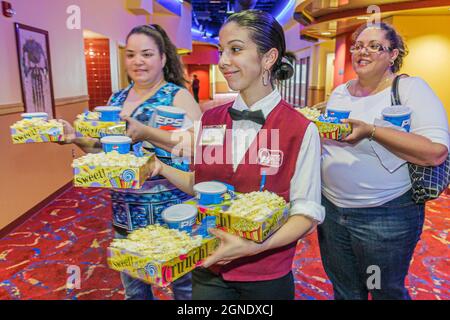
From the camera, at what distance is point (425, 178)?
1522mm

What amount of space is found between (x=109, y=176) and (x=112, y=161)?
55 mm

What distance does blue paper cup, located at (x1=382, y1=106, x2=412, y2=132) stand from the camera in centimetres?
148

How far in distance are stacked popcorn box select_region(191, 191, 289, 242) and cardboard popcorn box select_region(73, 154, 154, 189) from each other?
0.86 ft

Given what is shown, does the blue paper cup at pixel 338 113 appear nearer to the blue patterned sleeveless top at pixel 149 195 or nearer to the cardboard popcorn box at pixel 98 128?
the blue patterned sleeveless top at pixel 149 195

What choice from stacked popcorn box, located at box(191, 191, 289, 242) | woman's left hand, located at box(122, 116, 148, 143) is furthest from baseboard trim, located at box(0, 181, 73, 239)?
stacked popcorn box, located at box(191, 191, 289, 242)

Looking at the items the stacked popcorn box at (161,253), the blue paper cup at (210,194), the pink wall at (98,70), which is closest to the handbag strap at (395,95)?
the blue paper cup at (210,194)

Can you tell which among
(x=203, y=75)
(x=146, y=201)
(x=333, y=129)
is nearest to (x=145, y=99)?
(x=146, y=201)

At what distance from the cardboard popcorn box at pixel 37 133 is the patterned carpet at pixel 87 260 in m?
1.56

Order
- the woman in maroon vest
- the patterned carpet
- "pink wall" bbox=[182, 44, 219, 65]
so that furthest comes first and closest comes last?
"pink wall" bbox=[182, 44, 219, 65]
the patterned carpet
the woman in maroon vest

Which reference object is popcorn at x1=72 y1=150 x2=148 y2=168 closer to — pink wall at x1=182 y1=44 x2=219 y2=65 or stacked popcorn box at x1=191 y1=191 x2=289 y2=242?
stacked popcorn box at x1=191 y1=191 x2=289 y2=242

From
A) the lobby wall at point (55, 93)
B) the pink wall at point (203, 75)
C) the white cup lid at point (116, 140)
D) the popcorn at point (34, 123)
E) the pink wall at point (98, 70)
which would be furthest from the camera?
the pink wall at point (203, 75)

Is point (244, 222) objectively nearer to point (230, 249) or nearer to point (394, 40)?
point (230, 249)

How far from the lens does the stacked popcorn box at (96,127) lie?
142 cm
